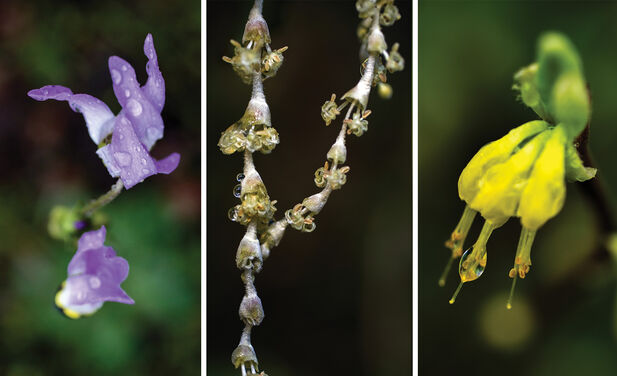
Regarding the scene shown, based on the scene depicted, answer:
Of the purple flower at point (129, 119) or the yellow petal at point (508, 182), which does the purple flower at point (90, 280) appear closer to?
the purple flower at point (129, 119)

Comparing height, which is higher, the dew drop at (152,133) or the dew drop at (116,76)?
the dew drop at (116,76)

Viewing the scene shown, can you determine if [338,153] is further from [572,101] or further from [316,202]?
[572,101]

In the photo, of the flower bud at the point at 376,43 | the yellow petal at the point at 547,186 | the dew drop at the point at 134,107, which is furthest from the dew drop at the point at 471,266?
the dew drop at the point at 134,107

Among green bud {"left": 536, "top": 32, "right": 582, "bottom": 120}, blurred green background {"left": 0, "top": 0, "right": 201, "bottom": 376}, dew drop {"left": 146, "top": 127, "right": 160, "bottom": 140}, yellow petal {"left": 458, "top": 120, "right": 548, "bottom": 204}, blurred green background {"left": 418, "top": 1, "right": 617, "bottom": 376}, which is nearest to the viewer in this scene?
green bud {"left": 536, "top": 32, "right": 582, "bottom": 120}

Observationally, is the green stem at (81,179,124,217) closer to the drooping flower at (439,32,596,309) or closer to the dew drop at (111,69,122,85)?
the dew drop at (111,69,122,85)

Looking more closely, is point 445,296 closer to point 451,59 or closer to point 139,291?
point 451,59

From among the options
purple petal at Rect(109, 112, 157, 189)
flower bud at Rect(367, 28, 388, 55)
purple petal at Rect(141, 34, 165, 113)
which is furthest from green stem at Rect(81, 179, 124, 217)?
flower bud at Rect(367, 28, 388, 55)

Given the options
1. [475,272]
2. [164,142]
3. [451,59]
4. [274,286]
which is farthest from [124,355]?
[451,59]
